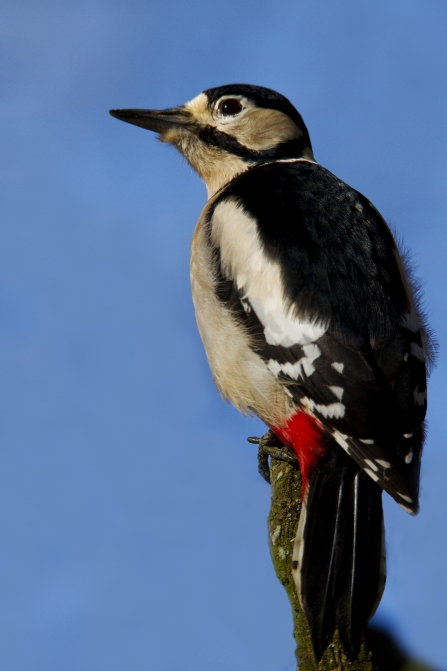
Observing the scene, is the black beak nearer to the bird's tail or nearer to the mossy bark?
the mossy bark

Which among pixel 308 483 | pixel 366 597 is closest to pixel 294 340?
pixel 308 483

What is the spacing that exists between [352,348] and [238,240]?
0.78 m

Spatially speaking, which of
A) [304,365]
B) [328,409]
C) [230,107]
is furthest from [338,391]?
[230,107]

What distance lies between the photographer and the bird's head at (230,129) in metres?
4.17

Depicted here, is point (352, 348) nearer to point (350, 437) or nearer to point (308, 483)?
point (350, 437)

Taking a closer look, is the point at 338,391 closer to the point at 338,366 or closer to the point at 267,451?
the point at 338,366

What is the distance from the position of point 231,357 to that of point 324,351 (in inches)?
21.3

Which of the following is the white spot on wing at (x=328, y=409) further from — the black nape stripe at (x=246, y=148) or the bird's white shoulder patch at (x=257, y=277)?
the black nape stripe at (x=246, y=148)

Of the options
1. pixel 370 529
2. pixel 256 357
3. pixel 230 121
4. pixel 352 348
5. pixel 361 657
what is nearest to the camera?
pixel 361 657

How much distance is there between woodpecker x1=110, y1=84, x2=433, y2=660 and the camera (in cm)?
257

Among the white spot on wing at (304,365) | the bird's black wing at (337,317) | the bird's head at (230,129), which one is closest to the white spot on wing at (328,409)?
the bird's black wing at (337,317)

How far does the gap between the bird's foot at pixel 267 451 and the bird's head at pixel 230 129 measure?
4.84 feet

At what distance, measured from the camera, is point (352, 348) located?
9.25ft

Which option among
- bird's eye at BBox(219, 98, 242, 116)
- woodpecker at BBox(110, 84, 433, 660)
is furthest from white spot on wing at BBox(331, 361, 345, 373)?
bird's eye at BBox(219, 98, 242, 116)
